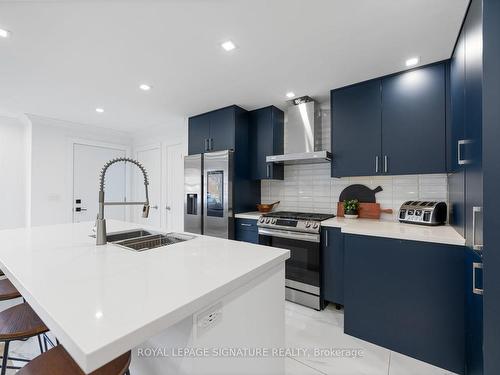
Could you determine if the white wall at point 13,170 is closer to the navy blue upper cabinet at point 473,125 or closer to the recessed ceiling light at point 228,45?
the recessed ceiling light at point 228,45

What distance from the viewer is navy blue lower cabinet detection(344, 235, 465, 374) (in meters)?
1.58

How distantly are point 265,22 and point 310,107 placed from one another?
143cm

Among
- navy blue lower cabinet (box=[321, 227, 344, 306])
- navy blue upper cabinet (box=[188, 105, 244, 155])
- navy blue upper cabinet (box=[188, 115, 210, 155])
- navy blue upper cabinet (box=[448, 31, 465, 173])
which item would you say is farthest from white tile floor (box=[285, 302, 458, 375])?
navy blue upper cabinet (box=[188, 115, 210, 155])

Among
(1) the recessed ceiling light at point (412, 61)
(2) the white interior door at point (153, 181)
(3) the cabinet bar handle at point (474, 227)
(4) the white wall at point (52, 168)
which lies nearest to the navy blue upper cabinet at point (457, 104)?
(1) the recessed ceiling light at point (412, 61)

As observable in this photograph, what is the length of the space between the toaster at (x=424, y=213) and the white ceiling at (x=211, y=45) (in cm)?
123

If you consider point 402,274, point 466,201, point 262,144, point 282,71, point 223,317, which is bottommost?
point 402,274

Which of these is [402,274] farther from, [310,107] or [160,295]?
[310,107]

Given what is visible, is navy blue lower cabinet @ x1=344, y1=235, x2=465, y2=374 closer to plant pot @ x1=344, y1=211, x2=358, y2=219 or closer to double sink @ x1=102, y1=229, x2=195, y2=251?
plant pot @ x1=344, y1=211, x2=358, y2=219

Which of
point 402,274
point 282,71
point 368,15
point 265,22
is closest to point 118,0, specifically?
point 265,22

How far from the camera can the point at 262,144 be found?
10.4 feet

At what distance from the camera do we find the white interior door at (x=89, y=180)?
4.10 meters

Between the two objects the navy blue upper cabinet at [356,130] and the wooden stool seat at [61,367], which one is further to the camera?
the navy blue upper cabinet at [356,130]

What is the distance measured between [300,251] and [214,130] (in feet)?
6.27

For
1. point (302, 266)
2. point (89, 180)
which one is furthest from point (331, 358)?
point (89, 180)
